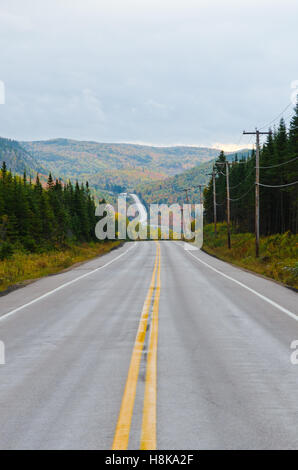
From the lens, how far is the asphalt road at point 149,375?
176 inches

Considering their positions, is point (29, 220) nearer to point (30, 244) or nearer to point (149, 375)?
point (30, 244)

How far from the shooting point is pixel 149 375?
6.41 meters

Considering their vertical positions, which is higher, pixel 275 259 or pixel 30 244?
pixel 30 244

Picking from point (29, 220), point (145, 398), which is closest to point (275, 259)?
point (145, 398)

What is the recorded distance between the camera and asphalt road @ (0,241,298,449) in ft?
14.7

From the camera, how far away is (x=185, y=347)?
8086 mm

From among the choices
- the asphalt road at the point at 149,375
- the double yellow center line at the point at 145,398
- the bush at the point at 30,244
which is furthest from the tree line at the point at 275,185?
the double yellow center line at the point at 145,398

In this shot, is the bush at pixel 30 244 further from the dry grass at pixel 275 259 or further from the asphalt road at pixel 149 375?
the asphalt road at pixel 149 375

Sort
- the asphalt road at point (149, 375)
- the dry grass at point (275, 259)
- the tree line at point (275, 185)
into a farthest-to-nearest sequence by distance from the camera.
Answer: the tree line at point (275, 185), the dry grass at point (275, 259), the asphalt road at point (149, 375)

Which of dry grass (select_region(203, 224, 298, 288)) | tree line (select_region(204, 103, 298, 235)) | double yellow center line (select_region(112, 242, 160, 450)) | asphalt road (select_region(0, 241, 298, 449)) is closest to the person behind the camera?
double yellow center line (select_region(112, 242, 160, 450))

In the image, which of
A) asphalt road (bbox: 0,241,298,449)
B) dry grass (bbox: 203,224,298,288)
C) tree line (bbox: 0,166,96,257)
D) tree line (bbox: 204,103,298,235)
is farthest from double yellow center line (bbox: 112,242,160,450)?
tree line (bbox: 0,166,96,257)

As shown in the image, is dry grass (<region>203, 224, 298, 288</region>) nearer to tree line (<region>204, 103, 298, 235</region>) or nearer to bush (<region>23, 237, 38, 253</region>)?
tree line (<region>204, 103, 298, 235</region>)
